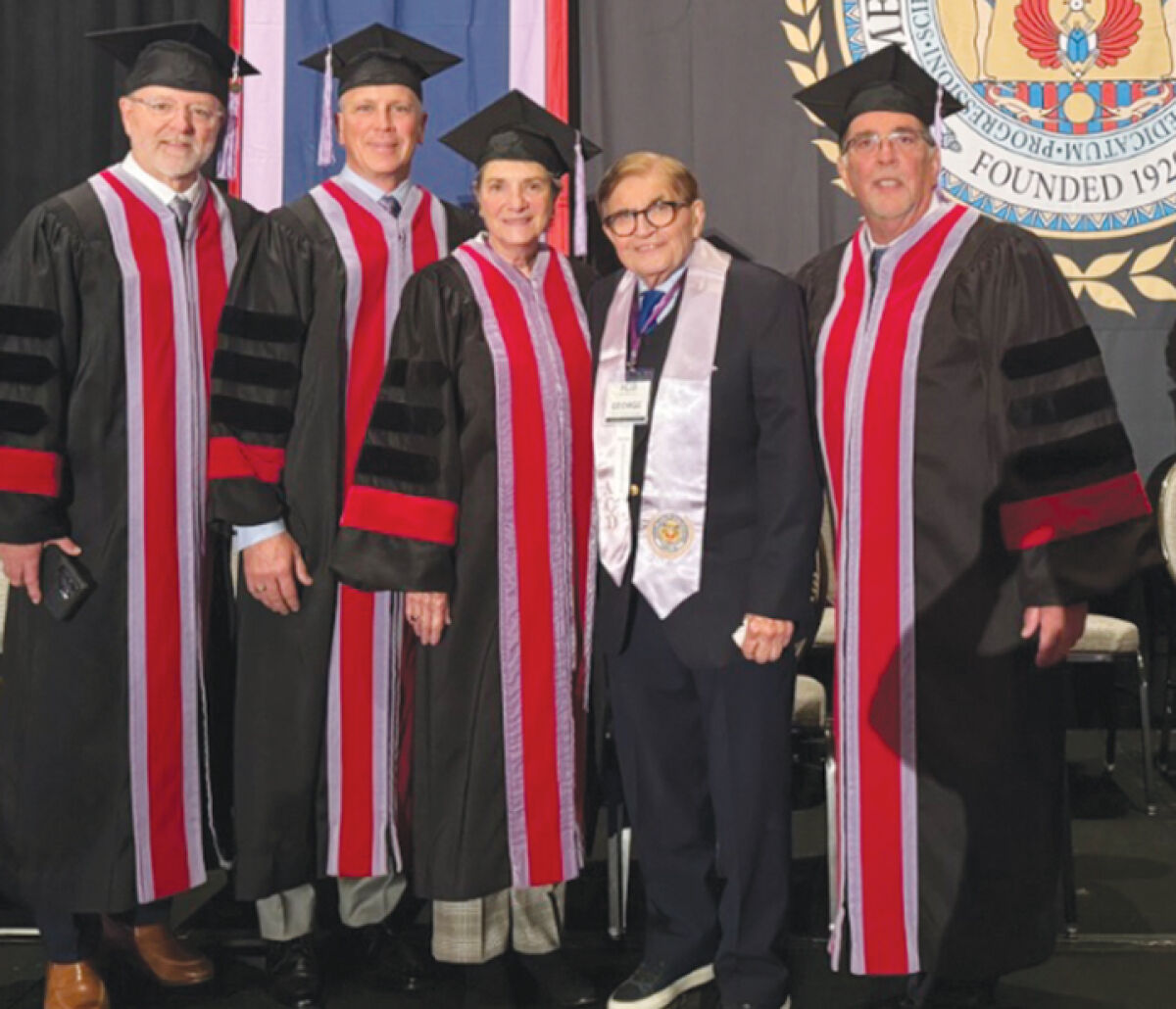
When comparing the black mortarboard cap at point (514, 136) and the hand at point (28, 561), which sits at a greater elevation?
Answer: the black mortarboard cap at point (514, 136)

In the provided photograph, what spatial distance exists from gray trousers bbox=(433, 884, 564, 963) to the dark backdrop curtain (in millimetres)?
2392

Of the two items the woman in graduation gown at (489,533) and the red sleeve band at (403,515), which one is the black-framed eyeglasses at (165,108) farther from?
the red sleeve band at (403,515)

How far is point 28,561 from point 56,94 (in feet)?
7.88

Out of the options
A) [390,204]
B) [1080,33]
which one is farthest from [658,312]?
[1080,33]

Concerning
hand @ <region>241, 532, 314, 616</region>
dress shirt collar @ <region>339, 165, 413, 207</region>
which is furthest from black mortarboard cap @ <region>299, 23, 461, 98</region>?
hand @ <region>241, 532, 314, 616</region>

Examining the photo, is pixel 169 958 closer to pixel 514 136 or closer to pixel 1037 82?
pixel 514 136

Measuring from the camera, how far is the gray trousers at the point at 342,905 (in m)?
2.97

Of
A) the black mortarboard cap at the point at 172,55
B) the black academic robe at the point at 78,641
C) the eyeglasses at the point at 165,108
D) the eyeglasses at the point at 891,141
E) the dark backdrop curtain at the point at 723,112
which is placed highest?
the dark backdrop curtain at the point at 723,112

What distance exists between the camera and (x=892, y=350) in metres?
2.67

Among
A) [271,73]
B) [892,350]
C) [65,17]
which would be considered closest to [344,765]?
[892,350]

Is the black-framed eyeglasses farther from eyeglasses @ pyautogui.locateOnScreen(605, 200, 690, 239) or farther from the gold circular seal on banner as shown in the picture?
the gold circular seal on banner

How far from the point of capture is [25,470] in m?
2.71

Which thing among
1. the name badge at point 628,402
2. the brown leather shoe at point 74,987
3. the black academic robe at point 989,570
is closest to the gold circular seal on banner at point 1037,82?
the black academic robe at point 989,570

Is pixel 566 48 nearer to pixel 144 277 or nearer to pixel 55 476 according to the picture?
pixel 144 277
